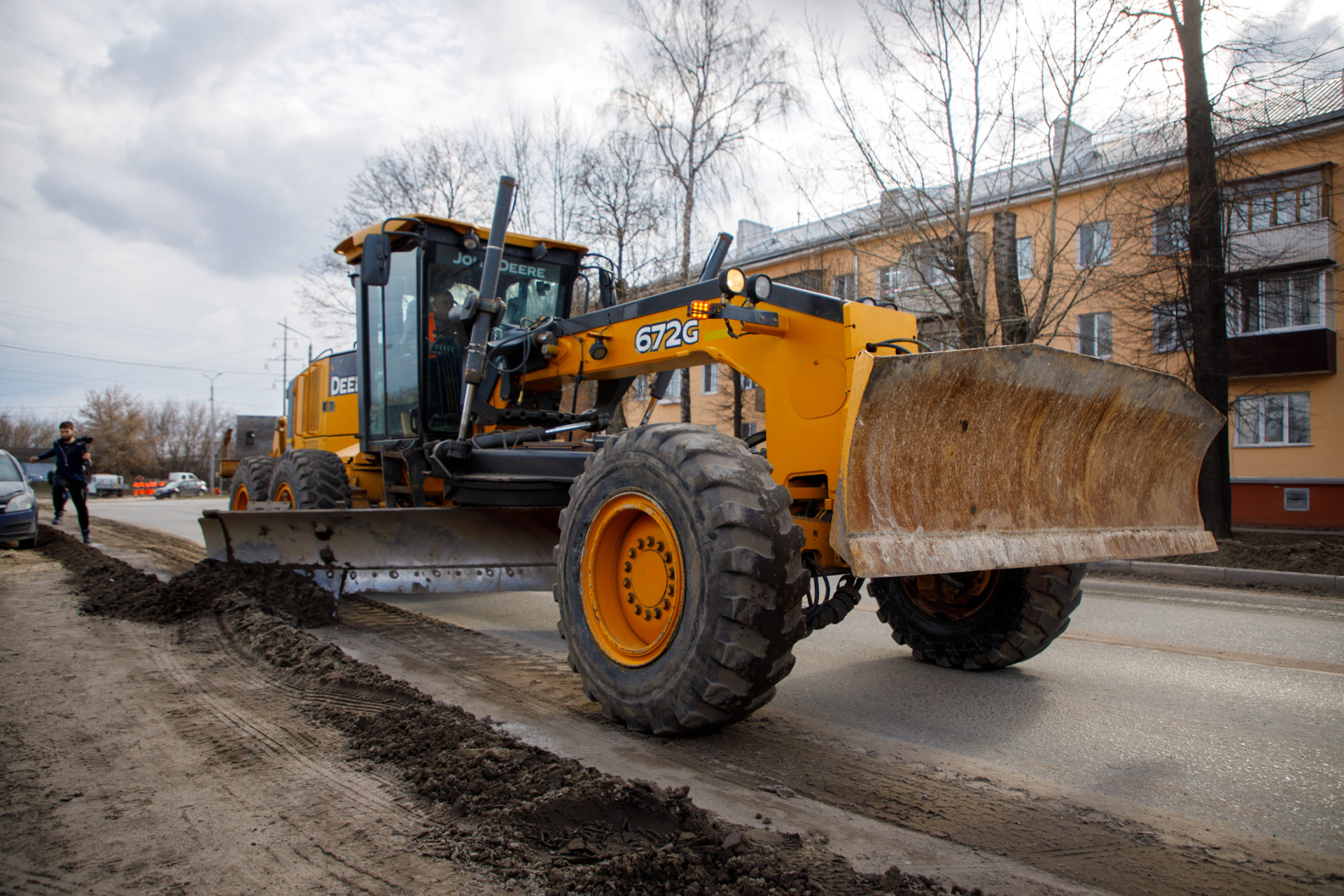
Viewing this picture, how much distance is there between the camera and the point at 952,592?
4.69 m

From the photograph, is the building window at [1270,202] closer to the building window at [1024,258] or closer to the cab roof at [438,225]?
the building window at [1024,258]

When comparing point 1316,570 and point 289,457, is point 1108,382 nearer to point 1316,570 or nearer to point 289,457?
point 289,457

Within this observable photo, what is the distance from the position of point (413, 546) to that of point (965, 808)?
13.1ft

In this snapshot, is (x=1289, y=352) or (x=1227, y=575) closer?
(x=1227, y=575)

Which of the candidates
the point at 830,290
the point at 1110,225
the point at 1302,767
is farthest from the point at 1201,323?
the point at 1302,767

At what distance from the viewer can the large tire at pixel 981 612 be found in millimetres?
4336

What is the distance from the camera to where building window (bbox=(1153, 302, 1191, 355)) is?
13914 millimetres

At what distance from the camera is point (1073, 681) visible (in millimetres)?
4410

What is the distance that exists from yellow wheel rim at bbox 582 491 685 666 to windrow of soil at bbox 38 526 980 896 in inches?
22.8

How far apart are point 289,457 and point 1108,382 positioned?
246 inches

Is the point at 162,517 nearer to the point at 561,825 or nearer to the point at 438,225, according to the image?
the point at 438,225

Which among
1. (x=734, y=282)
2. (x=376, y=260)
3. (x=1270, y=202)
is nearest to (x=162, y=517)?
(x=376, y=260)

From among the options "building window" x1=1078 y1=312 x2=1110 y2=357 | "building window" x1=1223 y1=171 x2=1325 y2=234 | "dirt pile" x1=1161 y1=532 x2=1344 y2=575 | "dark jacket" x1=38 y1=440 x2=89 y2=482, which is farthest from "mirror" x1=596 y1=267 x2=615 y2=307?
Result: "building window" x1=1078 y1=312 x2=1110 y2=357

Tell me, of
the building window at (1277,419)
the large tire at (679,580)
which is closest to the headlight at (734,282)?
the large tire at (679,580)
